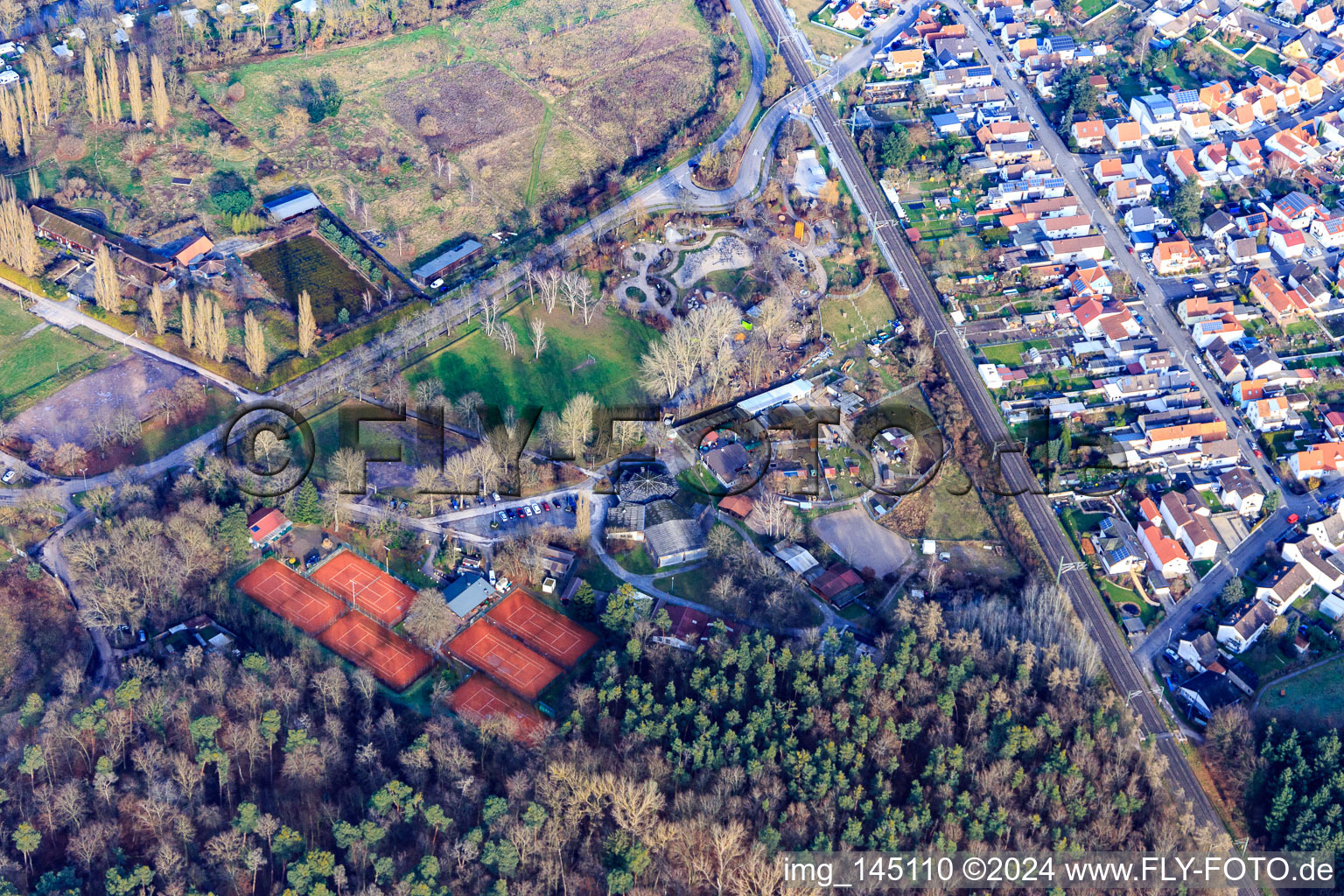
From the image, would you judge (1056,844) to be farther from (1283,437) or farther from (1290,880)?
(1283,437)

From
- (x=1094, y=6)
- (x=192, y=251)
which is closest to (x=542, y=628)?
(x=192, y=251)

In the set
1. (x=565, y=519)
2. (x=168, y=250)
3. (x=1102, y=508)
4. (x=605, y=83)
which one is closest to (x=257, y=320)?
(x=168, y=250)

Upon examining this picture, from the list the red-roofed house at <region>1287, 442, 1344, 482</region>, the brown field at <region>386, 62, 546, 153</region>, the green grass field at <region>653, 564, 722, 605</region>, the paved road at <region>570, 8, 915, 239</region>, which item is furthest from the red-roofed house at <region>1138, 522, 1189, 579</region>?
the brown field at <region>386, 62, 546, 153</region>

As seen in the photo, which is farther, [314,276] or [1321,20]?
[1321,20]

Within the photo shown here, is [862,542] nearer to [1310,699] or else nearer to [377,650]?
[1310,699]

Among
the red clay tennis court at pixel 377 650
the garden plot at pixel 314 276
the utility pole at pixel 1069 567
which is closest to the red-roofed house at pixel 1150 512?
the utility pole at pixel 1069 567

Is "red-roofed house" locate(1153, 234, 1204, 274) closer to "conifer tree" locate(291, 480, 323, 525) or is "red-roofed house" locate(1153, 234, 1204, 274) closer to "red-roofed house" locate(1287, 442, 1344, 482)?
"red-roofed house" locate(1287, 442, 1344, 482)

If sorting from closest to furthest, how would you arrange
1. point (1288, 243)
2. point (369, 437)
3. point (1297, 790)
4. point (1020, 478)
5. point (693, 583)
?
point (1297, 790), point (693, 583), point (1020, 478), point (369, 437), point (1288, 243)
